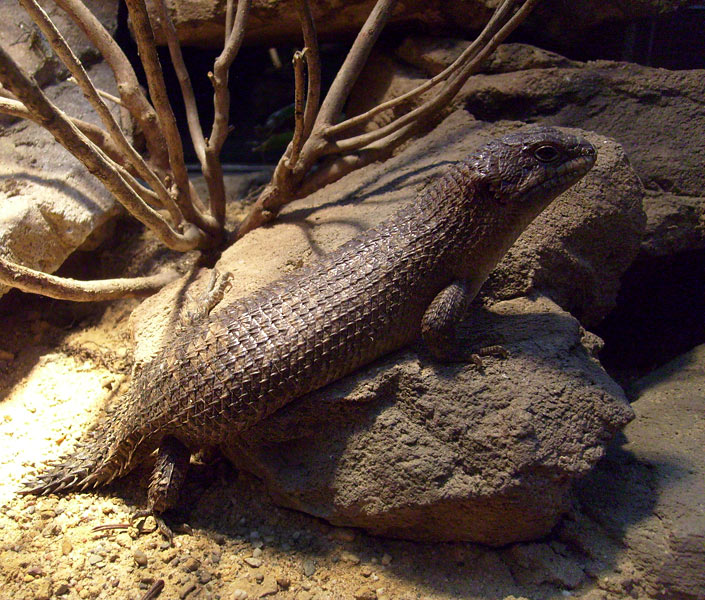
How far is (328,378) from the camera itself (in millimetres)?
2811

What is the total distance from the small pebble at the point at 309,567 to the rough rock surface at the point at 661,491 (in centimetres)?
147

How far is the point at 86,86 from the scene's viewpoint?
10.6 feet

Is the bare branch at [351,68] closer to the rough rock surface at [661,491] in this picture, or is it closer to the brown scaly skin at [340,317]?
the brown scaly skin at [340,317]

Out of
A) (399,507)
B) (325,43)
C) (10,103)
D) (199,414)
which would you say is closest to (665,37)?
(325,43)

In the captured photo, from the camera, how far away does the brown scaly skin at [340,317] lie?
2744mm

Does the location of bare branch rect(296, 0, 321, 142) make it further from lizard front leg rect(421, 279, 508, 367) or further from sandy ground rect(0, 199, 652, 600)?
sandy ground rect(0, 199, 652, 600)

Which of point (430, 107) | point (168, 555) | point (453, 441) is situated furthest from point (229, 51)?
point (168, 555)

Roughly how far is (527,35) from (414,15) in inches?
45.9

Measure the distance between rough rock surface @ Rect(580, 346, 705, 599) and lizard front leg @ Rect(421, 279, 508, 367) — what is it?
3.05 feet

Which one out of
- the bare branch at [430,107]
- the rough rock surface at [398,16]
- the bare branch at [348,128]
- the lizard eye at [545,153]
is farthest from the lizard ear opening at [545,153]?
the rough rock surface at [398,16]

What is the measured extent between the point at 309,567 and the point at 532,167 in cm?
241

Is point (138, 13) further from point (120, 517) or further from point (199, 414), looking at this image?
point (120, 517)

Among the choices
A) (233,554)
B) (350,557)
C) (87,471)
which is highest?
(87,471)

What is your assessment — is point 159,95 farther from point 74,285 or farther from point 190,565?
point 190,565
